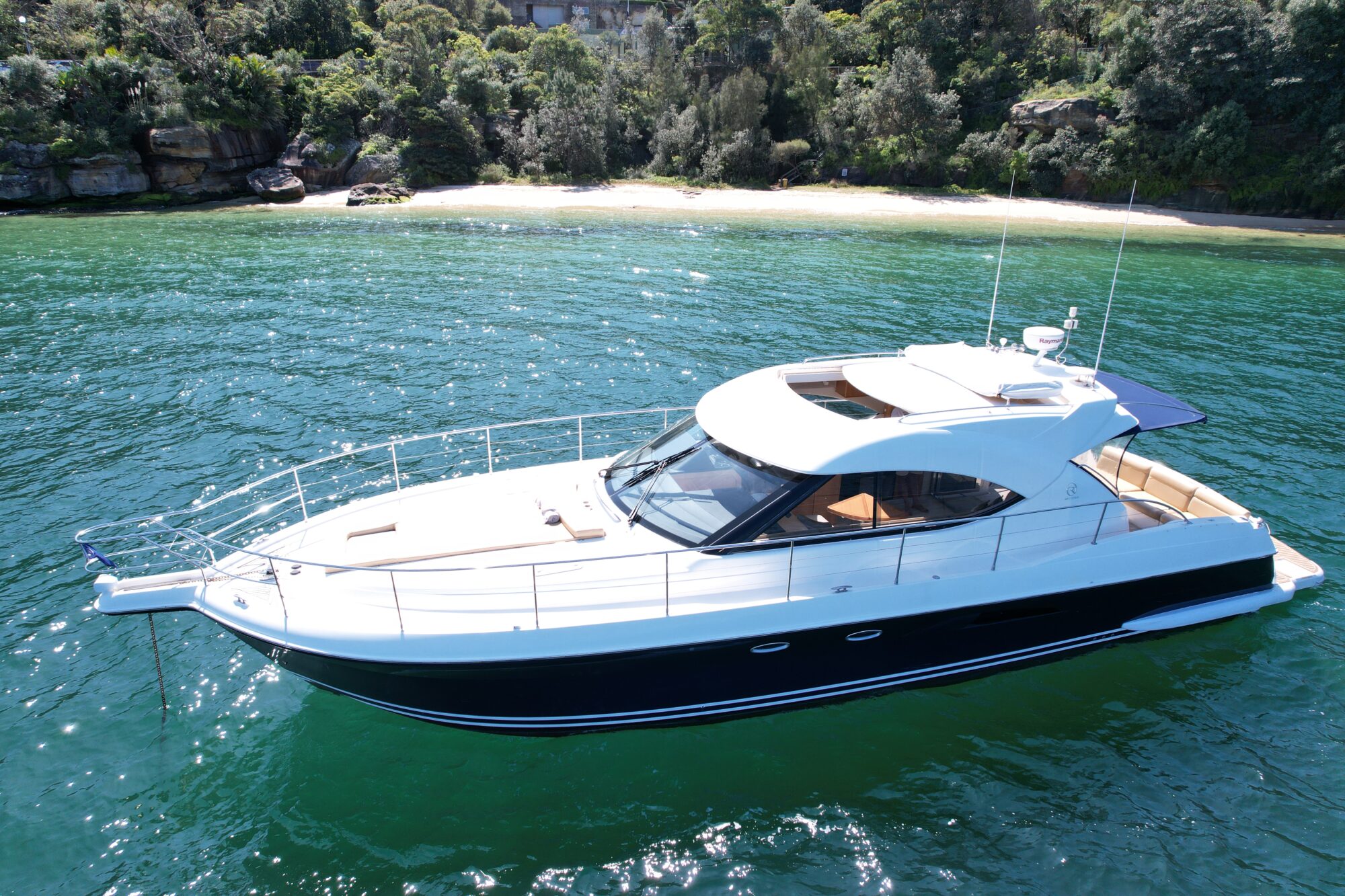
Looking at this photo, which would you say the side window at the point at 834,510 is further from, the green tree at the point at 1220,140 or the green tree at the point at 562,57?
the green tree at the point at 562,57

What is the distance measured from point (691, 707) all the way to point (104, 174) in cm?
5526

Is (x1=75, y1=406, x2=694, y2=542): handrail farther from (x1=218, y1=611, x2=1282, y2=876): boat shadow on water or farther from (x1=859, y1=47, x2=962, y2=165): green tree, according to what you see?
(x1=859, y1=47, x2=962, y2=165): green tree

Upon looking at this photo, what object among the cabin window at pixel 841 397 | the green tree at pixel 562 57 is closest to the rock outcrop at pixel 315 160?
the green tree at pixel 562 57

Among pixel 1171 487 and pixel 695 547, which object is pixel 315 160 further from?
pixel 1171 487

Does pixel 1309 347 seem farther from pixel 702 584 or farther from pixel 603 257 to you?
pixel 603 257

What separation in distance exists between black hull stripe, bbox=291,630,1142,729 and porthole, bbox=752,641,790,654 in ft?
1.79

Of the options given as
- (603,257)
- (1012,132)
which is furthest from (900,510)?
(1012,132)

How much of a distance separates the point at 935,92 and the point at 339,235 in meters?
41.6

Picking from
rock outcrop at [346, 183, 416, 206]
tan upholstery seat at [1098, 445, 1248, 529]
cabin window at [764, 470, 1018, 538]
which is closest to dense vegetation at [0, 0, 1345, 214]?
rock outcrop at [346, 183, 416, 206]

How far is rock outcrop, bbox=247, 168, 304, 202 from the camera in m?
47.2

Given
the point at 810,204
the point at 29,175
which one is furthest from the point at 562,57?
the point at 29,175

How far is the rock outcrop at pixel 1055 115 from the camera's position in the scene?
4750cm

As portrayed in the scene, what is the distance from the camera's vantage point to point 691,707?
678cm

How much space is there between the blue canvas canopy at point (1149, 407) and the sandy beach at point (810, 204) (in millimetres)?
39484
